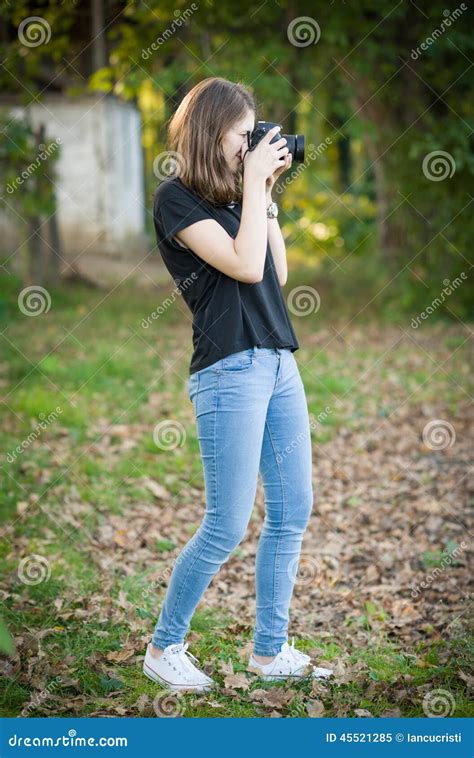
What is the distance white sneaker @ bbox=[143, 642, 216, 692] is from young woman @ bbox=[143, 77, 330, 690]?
0.10 meters

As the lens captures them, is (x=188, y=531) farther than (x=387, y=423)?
No

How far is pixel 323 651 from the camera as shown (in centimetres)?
306

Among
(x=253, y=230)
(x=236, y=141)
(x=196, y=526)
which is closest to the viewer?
(x=253, y=230)

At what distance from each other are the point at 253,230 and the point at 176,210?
0.23 metres

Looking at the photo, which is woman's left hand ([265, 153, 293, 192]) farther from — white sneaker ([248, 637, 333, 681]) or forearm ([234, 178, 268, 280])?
white sneaker ([248, 637, 333, 681])

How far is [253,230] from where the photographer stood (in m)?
2.35

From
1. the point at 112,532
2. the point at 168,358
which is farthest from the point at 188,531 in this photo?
the point at 168,358

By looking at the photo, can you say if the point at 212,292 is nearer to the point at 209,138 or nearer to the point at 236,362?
the point at 236,362

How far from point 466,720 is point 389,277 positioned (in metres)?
8.41

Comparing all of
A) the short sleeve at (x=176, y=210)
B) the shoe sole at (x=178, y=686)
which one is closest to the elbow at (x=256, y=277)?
the short sleeve at (x=176, y=210)

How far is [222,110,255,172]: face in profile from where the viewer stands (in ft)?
8.00

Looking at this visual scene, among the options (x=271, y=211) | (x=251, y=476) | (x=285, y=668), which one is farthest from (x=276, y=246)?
(x=285, y=668)

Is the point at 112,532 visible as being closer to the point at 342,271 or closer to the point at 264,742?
the point at 264,742

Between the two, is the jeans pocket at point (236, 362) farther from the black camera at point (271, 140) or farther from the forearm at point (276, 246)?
the black camera at point (271, 140)
